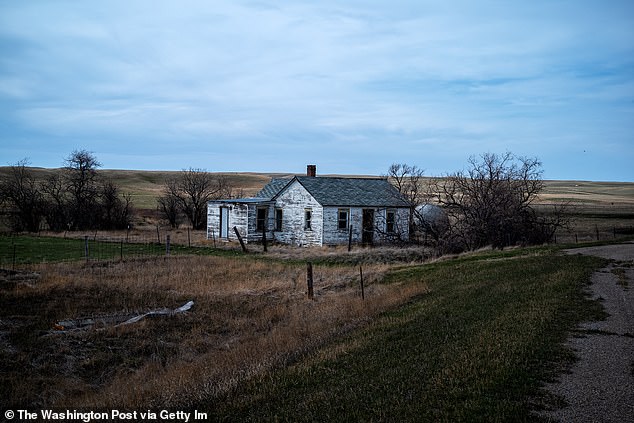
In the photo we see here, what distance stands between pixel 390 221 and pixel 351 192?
303 centimetres

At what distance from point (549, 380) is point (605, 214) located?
54.8m

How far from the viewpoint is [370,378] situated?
706 cm

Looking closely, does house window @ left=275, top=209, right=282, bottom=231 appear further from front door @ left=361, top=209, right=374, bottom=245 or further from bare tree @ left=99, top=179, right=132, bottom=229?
bare tree @ left=99, top=179, right=132, bottom=229

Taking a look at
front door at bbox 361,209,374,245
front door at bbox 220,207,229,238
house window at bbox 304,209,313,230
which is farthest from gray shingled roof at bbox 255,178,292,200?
front door at bbox 361,209,374,245

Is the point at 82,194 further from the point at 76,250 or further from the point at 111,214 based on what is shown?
the point at 76,250

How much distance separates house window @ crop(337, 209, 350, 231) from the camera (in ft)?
106

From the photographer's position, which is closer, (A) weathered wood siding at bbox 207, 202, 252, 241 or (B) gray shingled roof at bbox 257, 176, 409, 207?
(B) gray shingled roof at bbox 257, 176, 409, 207

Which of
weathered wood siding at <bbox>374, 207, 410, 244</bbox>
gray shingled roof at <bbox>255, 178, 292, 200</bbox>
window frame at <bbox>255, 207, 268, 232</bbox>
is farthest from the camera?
gray shingled roof at <bbox>255, 178, 292, 200</bbox>

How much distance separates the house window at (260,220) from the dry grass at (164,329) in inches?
485

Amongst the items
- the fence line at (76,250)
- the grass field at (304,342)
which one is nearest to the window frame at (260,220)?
the fence line at (76,250)

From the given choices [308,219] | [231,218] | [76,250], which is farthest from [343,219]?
[76,250]

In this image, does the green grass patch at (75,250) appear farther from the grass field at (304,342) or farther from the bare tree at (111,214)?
the bare tree at (111,214)

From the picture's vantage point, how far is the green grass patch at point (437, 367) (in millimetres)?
5852

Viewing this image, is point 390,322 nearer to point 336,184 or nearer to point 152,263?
point 152,263
